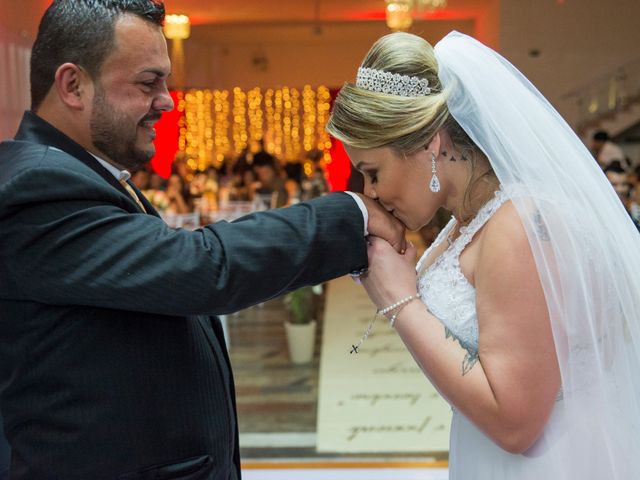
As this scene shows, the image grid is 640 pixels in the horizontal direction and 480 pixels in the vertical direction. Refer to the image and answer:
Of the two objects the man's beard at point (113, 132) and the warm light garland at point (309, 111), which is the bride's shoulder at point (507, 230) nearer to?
the man's beard at point (113, 132)

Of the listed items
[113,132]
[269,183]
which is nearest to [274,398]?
[113,132]

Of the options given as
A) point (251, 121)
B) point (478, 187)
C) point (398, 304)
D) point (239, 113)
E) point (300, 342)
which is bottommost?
point (300, 342)

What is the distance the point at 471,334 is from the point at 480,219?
0.23 metres

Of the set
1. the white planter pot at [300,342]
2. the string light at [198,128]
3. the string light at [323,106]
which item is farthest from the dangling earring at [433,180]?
the string light at [323,106]

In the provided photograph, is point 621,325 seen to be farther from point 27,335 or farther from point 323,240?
point 27,335

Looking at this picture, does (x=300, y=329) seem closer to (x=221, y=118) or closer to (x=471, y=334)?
(x=471, y=334)

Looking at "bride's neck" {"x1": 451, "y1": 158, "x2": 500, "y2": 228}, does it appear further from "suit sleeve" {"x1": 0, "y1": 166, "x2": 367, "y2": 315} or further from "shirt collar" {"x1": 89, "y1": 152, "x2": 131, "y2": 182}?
"shirt collar" {"x1": 89, "y1": 152, "x2": 131, "y2": 182}

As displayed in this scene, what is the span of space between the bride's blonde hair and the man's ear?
0.50 m

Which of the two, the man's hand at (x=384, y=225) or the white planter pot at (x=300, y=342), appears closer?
the man's hand at (x=384, y=225)

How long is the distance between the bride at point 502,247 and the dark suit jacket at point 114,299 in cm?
19

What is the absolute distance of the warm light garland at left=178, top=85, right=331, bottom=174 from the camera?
17797 mm

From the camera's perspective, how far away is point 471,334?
5.12ft

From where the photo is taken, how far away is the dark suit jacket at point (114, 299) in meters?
1.29

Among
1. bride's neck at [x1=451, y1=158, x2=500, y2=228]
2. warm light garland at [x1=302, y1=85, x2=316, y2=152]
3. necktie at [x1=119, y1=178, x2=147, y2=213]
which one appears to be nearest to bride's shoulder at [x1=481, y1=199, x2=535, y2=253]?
bride's neck at [x1=451, y1=158, x2=500, y2=228]
